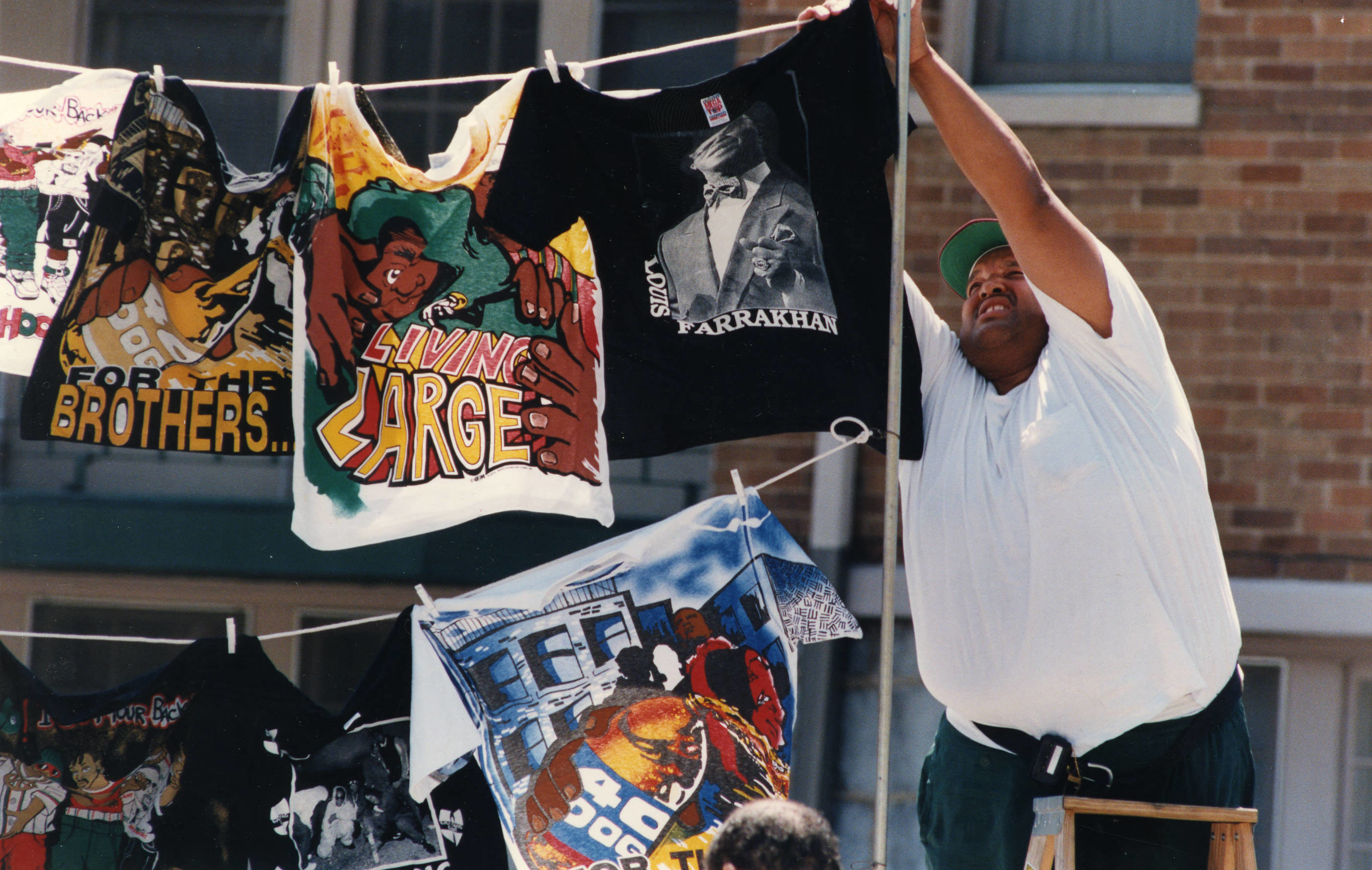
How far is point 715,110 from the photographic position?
304cm

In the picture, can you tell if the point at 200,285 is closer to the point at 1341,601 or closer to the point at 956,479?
the point at 956,479

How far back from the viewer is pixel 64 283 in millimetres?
3291

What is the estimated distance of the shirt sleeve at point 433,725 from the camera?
305cm

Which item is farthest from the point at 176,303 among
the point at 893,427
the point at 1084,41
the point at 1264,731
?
the point at 1264,731

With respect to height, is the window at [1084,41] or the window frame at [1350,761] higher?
the window at [1084,41]

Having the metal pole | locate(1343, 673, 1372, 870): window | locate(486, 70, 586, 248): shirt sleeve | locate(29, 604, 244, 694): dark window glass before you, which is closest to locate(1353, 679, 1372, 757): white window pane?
locate(1343, 673, 1372, 870): window

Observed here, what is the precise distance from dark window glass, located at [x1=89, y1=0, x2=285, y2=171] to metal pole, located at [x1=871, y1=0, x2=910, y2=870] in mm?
4374

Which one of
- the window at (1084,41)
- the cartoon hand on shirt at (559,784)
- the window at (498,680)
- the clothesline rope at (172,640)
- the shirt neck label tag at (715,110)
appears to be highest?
the window at (1084,41)

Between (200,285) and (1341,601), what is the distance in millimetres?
4037

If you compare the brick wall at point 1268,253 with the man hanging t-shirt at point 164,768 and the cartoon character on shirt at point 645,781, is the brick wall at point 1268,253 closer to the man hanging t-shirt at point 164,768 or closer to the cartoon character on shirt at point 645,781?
the cartoon character on shirt at point 645,781

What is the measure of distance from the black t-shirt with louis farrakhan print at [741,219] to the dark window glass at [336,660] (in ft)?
11.8

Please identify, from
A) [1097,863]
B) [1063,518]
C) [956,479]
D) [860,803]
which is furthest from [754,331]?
[860,803]

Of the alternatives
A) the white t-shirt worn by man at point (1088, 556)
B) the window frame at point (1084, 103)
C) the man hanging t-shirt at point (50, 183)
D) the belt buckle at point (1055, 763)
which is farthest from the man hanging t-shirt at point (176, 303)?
the window frame at point (1084, 103)

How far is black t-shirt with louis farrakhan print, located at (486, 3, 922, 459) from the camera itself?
9.90 ft
